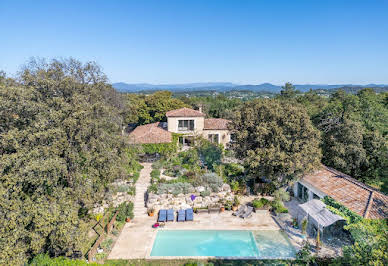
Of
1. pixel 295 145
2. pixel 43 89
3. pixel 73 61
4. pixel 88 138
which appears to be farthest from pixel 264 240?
pixel 73 61

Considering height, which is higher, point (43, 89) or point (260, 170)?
point (43, 89)

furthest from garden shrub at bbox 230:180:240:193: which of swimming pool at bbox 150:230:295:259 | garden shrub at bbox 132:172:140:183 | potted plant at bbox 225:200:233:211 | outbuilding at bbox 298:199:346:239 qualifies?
garden shrub at bbox 132:172:140:183

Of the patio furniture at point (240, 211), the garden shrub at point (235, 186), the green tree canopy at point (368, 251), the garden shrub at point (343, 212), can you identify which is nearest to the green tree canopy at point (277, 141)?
the garden shrub at point (235, 186)

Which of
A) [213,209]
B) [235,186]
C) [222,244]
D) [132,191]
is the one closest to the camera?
[222,244]

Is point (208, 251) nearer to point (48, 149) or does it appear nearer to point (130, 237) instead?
point (130, 237)

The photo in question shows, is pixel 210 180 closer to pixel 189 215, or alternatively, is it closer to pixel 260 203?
pixel 189 215

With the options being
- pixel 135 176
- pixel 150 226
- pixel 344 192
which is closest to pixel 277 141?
pixel 344 192

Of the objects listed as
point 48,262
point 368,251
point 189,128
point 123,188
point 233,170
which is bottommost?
point 123,188

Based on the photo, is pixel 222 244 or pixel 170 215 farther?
pixel 170 215

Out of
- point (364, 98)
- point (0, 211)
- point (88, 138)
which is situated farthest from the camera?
point (364, 98)
